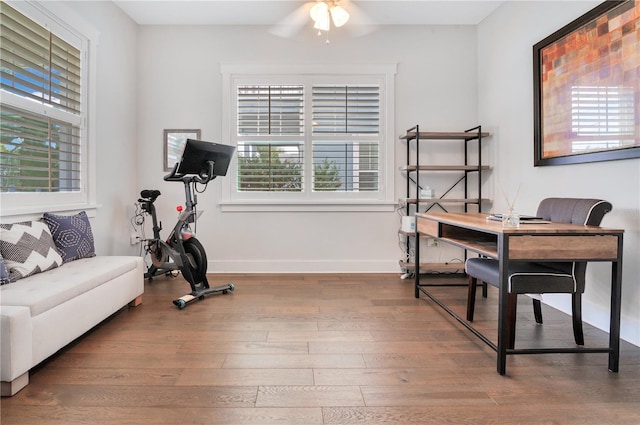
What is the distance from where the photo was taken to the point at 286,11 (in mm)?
3734

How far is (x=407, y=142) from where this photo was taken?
4039 millimetres

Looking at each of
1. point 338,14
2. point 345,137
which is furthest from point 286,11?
point 345,137

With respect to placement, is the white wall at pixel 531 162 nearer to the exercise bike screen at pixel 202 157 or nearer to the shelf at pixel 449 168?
the shelf at pixel 449 168

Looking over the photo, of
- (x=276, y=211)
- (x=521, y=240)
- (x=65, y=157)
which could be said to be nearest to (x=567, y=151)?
(x=521, y=240)

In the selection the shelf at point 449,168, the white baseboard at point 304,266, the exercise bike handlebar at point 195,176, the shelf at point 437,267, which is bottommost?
the white baseboard at point 304,266

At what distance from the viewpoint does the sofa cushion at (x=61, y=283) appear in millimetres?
1801

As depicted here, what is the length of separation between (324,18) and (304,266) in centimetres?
266

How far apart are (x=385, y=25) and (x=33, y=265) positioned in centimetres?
412

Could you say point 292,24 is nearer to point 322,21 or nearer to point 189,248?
point 322,21

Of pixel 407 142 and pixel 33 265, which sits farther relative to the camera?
pixel 407 142

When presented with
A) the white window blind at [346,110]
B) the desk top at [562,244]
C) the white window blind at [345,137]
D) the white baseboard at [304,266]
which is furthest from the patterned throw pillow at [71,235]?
the desk top at [562,244]

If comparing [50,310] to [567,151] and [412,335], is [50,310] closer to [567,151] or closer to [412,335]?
[412,335]

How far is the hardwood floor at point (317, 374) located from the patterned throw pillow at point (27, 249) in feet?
1.88

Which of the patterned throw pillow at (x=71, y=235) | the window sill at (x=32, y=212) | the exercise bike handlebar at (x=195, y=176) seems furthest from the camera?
the exercise bike handlebar at (x=195, y=176)
